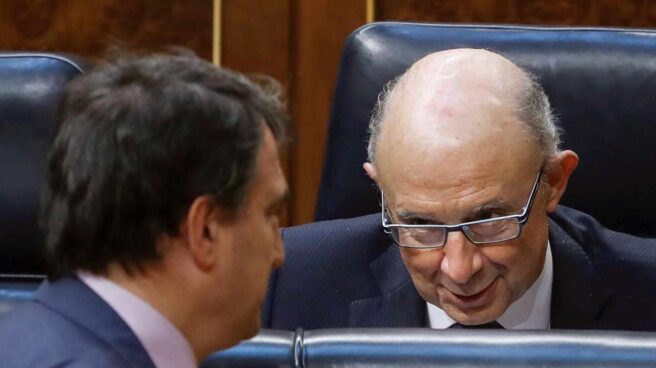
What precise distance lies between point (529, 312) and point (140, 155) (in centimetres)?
83

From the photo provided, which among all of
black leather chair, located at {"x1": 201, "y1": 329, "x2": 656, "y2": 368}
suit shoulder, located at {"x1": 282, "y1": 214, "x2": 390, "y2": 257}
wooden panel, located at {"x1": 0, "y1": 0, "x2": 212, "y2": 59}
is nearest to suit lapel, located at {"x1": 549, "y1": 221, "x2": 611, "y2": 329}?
suit shoulder, located at {"x1": 282, "y1": 214, "x2": 390, "y2": 257}

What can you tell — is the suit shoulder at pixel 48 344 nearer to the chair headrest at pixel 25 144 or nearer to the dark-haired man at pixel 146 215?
the dark-haired man at pixel 146 215

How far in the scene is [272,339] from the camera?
1028 millimetres

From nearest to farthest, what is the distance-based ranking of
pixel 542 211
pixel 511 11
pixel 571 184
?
pixel 542 211 < pixel 571 184 < pixel 511 11

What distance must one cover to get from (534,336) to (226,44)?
5.23 feet

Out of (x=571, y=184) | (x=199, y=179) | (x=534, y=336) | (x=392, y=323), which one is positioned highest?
(x=199, y=179)

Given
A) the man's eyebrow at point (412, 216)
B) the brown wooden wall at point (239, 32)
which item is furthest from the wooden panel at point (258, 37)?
the man's eyebrow at point (412, 216)

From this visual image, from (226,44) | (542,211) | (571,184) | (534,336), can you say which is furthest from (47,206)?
(226,44)

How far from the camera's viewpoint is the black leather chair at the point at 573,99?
166cm

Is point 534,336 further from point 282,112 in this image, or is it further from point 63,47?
point 63,47

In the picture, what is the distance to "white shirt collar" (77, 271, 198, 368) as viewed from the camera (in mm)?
952

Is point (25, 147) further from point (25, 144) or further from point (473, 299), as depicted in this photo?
point (473, 299)

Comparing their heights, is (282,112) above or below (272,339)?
above

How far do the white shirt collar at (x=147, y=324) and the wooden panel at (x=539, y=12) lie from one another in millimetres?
1562
